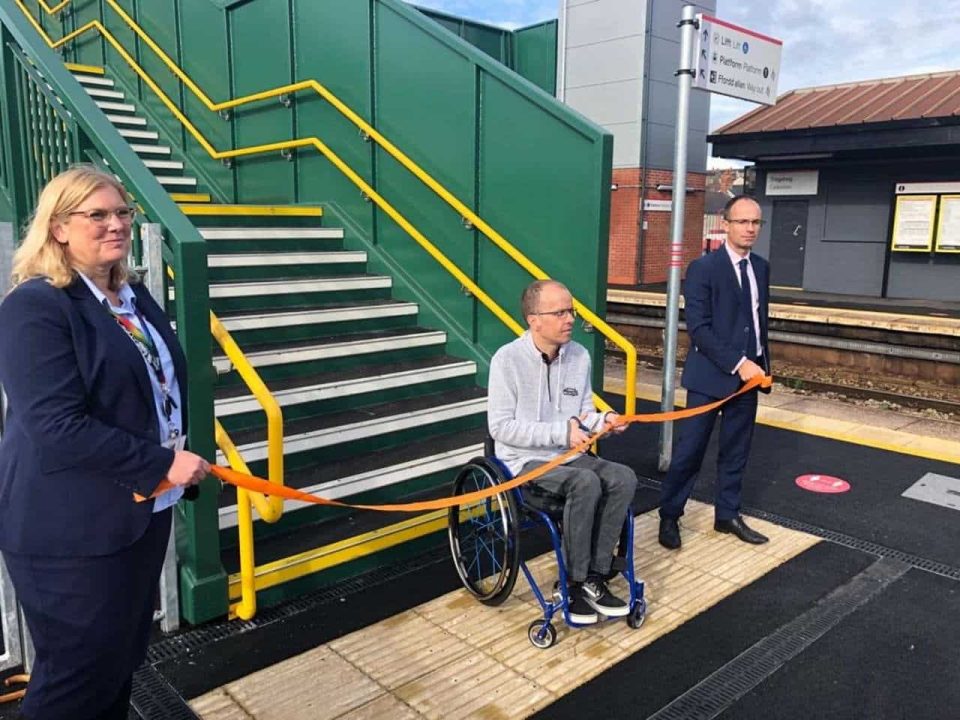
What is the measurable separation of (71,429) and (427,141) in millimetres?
4284

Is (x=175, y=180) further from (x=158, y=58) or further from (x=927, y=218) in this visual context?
(x=927, y=218)

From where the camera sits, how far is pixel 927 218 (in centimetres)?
1445

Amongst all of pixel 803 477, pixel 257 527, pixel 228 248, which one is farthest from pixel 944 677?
pixel 228 248

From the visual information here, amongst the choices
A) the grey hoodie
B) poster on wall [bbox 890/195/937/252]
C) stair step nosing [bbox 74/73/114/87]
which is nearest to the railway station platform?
the grey hoodie

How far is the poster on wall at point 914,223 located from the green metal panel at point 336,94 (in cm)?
1235

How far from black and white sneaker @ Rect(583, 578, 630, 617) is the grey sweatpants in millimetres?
67

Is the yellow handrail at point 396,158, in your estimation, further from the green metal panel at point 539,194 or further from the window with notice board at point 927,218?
the window with notice board at point 927,218

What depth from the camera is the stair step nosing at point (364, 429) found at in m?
4.02

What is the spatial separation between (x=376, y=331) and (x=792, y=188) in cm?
1362

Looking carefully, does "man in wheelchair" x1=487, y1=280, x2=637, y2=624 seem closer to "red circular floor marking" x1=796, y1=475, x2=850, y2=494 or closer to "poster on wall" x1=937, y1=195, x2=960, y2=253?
"red circular floor marking" x1=796, y1=475, x2=850, y2=494

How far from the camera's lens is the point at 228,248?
18.2 ft

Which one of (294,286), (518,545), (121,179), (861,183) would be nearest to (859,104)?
(861,183)

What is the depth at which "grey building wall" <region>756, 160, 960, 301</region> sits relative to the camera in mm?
14516

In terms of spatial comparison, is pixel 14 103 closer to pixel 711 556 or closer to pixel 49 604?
pixel 49 604
